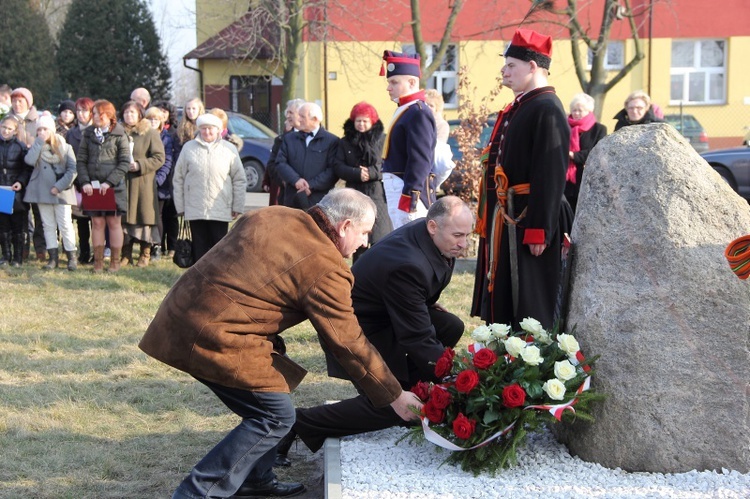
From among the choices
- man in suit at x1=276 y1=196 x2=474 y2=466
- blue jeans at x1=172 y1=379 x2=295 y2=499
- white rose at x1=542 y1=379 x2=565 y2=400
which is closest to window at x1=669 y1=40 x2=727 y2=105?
man in suit at x1=276 y1=196 x2=474 y2=466

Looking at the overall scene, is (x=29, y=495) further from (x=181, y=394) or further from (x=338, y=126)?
(x=338, y=126)

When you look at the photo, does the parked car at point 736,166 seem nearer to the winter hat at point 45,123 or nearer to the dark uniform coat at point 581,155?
the dark uniform coat at point 581,155

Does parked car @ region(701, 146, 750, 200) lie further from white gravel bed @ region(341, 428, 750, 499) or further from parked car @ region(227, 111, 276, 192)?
white gravel bed @ region(341, 428, 750, 499)

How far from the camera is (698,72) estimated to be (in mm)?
25922

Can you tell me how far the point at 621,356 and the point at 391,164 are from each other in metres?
3.41

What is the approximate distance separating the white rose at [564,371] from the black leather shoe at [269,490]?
4.41 feet

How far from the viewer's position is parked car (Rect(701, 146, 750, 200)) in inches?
578

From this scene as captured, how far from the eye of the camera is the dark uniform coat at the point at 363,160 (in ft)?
27.1

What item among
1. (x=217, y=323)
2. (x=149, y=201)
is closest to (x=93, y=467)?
(x=217, y=323)

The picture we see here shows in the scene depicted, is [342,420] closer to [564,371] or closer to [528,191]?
[564,371]

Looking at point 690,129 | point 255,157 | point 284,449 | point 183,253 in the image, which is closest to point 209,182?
point 183,253

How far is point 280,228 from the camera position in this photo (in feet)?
12.8

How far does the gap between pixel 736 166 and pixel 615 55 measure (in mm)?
12272

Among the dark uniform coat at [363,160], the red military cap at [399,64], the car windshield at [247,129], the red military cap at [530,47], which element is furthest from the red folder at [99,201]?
the car windshield at [247,129]
